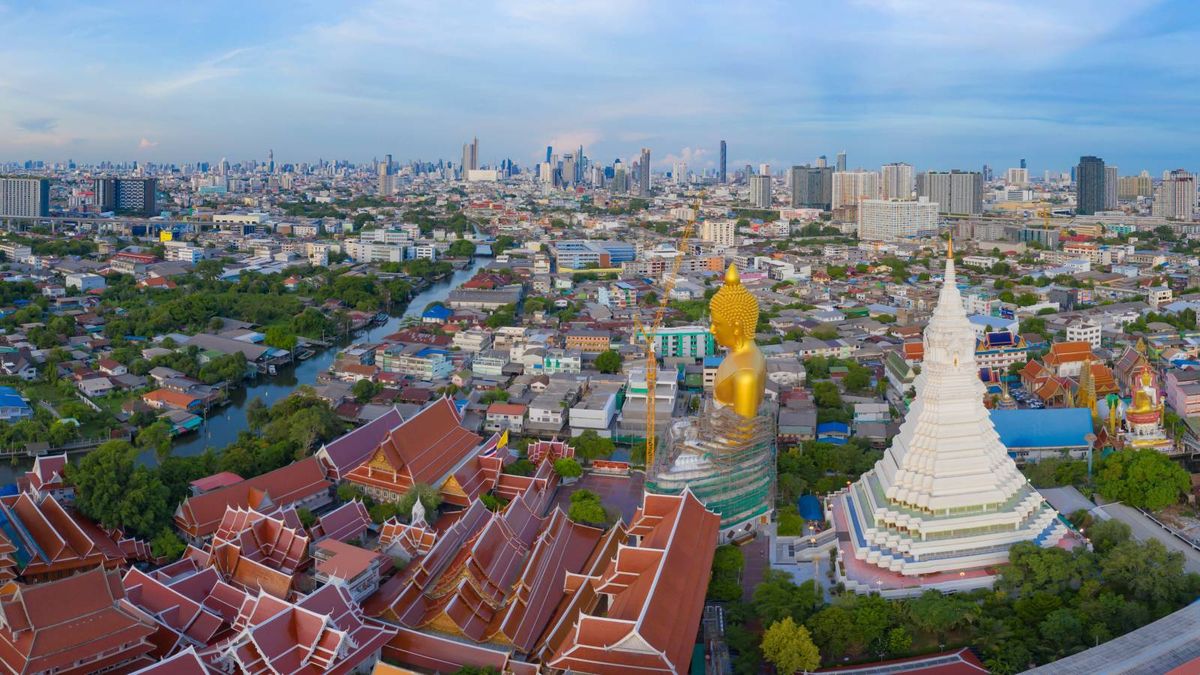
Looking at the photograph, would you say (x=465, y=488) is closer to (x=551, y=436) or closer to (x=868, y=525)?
(x=551, y=436)

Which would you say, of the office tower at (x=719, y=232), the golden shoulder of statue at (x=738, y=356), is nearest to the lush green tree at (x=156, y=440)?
the golden shoulder of statue at (x=738, y=356)

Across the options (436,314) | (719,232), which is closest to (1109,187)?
(719,232)

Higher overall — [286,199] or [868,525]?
[286,199]

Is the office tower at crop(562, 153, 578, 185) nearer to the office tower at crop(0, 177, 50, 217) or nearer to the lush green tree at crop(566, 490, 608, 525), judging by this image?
the office tower at crop(0, 177, 50, 217)

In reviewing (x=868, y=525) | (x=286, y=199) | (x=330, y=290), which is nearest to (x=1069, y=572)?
(x=868, y=525)

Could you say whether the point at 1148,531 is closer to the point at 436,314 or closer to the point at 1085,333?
the point at 1085,333

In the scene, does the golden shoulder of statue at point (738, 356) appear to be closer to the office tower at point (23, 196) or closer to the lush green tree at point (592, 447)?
the lush green tree at point (592, 447)

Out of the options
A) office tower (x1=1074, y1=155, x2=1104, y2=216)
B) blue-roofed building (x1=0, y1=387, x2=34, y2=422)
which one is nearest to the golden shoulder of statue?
blue-roofed building (x1=0, y1=387, x2=34, y2=422)
